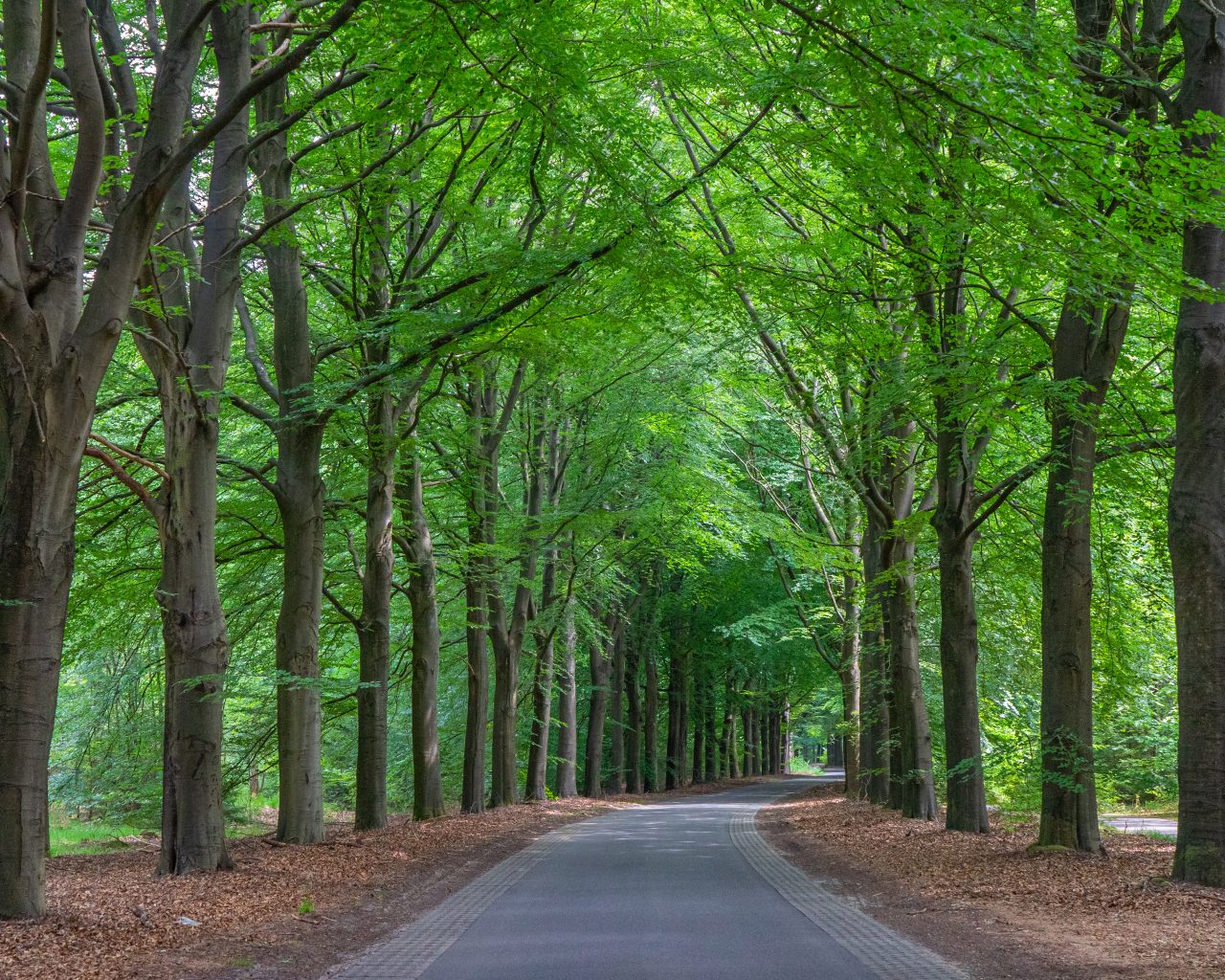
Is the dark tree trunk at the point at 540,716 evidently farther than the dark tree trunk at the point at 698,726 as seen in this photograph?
No

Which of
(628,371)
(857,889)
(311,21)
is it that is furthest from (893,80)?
(628,371)

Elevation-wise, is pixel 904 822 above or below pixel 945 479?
below

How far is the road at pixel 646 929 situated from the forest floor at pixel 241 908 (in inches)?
18.5

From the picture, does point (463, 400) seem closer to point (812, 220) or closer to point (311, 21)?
point (812, 220)

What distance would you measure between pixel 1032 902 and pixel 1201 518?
3737 mm

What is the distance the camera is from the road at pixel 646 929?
6.75 metres

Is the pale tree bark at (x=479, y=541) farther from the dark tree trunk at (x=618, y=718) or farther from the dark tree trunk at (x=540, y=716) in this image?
the dark tree trunk at (x=618, y=718)

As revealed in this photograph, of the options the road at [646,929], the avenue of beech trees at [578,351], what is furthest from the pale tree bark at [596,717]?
the road at [646,929]

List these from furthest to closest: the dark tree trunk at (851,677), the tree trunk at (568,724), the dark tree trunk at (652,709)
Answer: the dark tree trunk at (652,709), the tree trunk at (568,724), the dark tree trunk at (851,677)

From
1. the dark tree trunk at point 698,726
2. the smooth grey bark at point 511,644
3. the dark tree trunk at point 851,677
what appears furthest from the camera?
the dark tree trunk at point 698,726

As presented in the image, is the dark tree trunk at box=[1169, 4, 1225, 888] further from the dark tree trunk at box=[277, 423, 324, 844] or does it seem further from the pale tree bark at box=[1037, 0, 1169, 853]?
the dark tree trunk at box=[277, 423, 324, 844]

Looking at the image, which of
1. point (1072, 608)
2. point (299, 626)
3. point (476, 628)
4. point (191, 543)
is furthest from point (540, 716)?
point (1072, 608)

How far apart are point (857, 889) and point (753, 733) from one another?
47269mm

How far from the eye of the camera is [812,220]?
1775 centimetres
